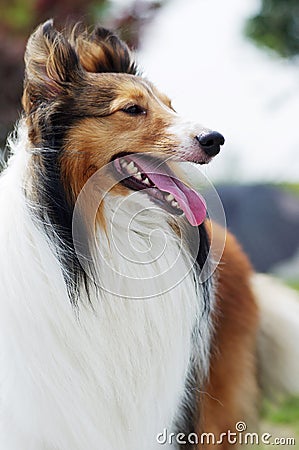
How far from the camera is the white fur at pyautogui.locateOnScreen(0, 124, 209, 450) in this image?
2477mm

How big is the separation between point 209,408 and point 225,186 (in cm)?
556

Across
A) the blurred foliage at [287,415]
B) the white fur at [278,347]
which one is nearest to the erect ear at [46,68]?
the white fur at [278,347]

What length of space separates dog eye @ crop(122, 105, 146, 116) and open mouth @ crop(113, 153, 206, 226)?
147 millimetres

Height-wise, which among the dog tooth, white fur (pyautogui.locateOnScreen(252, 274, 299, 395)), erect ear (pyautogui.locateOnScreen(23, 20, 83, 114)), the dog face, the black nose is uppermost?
erect ear (pyautogui.locateOnScreen(23, 20, 83, 114))

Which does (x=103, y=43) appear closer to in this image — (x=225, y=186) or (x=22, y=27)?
(x=225, y=186)

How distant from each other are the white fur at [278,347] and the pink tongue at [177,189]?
1.05 meters

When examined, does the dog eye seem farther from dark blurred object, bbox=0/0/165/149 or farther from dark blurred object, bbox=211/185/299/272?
dark blurred object, bbox=0/0/165/149

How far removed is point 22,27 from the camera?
8.89 meters

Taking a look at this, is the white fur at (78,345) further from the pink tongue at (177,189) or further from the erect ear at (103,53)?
the erect ear at (103,53)

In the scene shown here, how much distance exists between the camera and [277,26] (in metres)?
9.93

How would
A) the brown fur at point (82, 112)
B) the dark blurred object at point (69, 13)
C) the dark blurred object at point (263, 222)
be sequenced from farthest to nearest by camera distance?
the dark blurred object at point (69, 13)
the dark blurred object at point (263, 222)
the brown fur at point (82, 112)

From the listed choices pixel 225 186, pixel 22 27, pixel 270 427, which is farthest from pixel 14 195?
pixel 22 27

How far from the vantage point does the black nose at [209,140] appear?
7.76 feet

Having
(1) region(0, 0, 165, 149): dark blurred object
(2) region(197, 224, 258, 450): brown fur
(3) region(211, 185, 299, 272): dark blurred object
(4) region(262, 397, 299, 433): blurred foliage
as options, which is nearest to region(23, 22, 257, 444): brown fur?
(2) region(197, 224, 258, 450): brown fur
